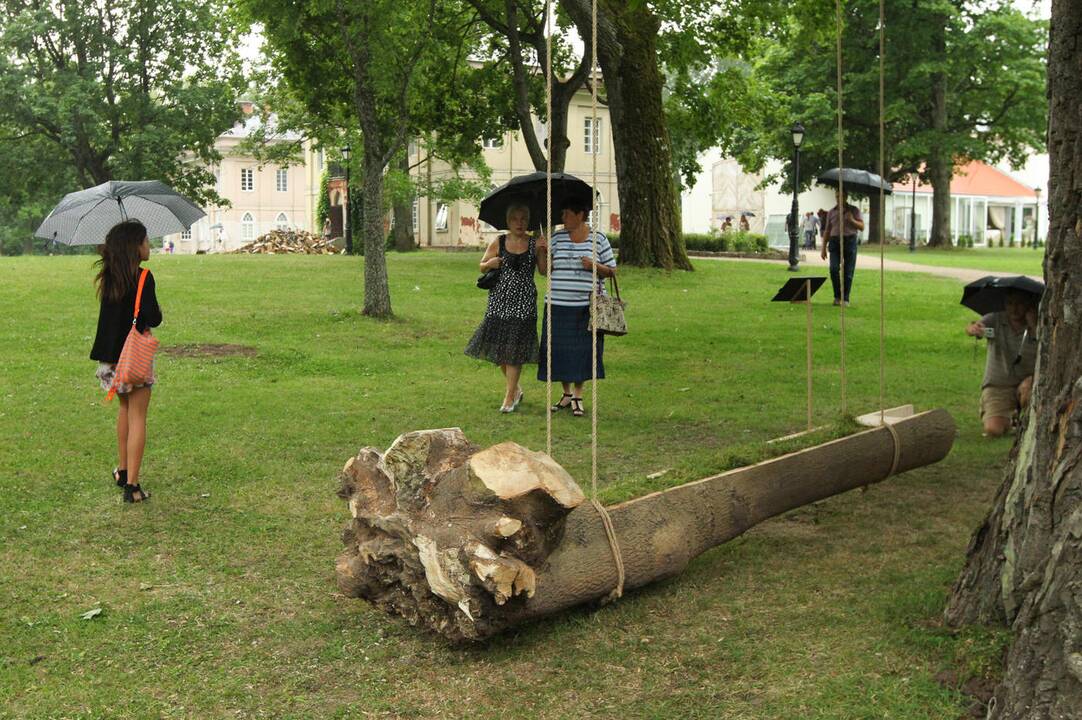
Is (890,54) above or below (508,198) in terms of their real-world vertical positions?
above

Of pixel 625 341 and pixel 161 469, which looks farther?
pixel 625 341

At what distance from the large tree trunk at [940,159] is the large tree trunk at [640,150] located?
85.1ft

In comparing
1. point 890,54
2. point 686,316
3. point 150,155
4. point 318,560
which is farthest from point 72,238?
point 890,54

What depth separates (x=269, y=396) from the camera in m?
11.7

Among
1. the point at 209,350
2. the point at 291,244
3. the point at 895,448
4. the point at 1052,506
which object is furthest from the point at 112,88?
the point at 1052,506

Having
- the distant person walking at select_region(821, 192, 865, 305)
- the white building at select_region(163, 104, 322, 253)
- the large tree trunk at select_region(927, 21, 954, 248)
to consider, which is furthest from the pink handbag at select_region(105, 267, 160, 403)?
the white building at select_region(163, 104, 322, 253)

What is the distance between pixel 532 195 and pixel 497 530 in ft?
Result: 19.0

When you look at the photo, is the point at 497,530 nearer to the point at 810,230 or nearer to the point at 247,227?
the point at 810,230

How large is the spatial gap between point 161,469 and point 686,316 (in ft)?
37.0

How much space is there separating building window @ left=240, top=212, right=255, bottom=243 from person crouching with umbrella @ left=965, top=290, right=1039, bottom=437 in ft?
253

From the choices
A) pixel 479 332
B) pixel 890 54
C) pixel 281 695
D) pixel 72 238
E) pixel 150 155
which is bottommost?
pixel 281 695

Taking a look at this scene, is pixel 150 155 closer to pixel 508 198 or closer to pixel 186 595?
pixel 508 198

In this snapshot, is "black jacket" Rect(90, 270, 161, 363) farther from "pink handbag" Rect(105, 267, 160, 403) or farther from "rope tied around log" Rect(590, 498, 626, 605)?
"rope tied around log" Rect(590, 498, 626, 605)

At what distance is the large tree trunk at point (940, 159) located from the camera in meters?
47.1
